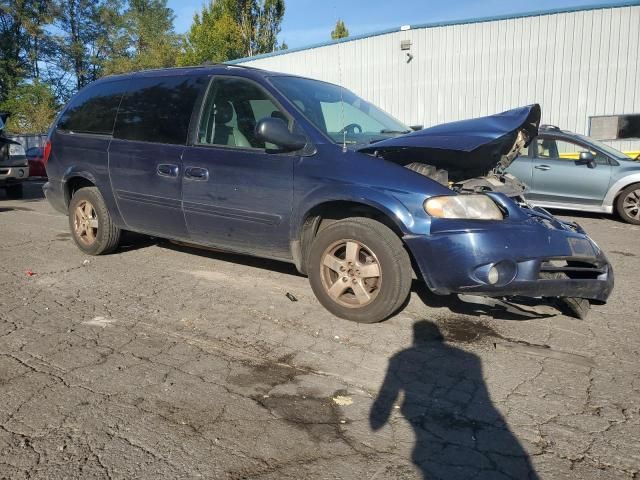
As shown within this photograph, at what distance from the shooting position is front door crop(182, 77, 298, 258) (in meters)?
4.36

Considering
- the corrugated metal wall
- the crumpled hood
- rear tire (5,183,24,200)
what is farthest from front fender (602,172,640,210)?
rear tire (5,183,24,200)

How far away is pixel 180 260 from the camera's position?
237 inches

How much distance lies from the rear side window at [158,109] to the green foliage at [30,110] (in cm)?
3395

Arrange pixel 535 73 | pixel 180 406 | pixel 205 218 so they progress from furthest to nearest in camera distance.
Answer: pixel 535 73 → pixel 205 218 → pixel 180 406

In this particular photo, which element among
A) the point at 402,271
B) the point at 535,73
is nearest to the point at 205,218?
the point at 402,271

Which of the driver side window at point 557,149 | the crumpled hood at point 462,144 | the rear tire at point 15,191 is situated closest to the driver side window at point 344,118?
the crumpled hood at point 462,144

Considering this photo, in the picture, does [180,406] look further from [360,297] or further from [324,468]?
[360,297]

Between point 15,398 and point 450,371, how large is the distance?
2.41 metres

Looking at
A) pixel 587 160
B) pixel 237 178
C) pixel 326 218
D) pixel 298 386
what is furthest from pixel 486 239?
pixel 587 160

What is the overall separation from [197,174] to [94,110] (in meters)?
1.96

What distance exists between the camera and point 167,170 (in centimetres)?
497

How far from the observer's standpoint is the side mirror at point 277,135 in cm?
402

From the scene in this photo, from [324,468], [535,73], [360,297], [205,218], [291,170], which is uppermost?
[535,73]

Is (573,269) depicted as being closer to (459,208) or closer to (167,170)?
(459,208)
